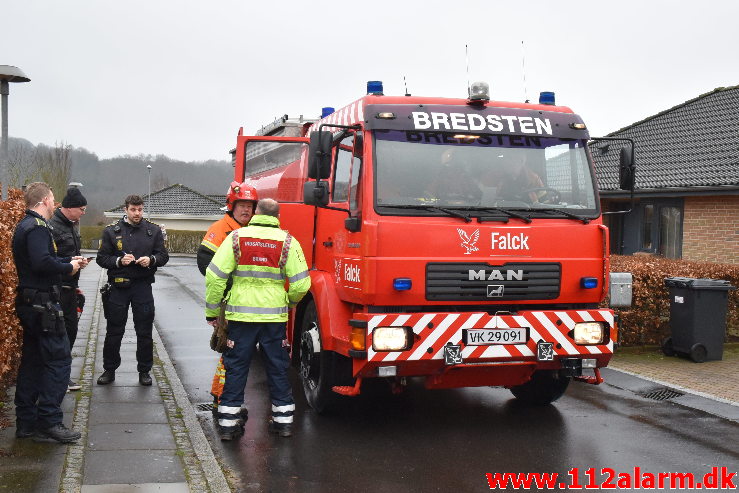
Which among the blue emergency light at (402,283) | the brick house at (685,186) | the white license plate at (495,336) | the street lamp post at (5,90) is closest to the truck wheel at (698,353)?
the white license plate at (495,336)

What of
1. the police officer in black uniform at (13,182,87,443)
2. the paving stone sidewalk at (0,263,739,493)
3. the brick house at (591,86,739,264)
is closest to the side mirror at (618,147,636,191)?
the paving stone sidewalk at (0,263,739,493)

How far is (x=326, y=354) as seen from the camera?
677 cm

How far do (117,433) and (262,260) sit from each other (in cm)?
178

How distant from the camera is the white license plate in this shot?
6184mm

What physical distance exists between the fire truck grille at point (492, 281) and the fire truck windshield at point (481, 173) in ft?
1.55

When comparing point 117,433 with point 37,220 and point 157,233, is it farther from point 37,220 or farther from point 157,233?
point 157,233

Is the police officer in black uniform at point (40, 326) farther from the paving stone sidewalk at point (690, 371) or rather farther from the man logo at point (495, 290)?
the paving stone sidewalk at point (690, 371)

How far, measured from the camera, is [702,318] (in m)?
10.1

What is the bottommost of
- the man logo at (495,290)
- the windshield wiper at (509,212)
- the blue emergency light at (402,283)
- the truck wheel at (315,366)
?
the truck wheel at (315,366)

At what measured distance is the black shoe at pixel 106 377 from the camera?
7.78 m

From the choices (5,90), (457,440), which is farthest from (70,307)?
(5,90)

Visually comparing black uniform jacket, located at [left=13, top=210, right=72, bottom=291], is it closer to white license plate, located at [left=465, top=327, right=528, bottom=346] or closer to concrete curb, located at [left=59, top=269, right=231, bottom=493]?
concrete curb, located at [left=59, top=269, right=231, bottom=493]

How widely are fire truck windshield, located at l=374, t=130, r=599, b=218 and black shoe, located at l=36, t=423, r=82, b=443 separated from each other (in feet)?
9.59

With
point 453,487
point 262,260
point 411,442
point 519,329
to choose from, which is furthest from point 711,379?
point 262,260
